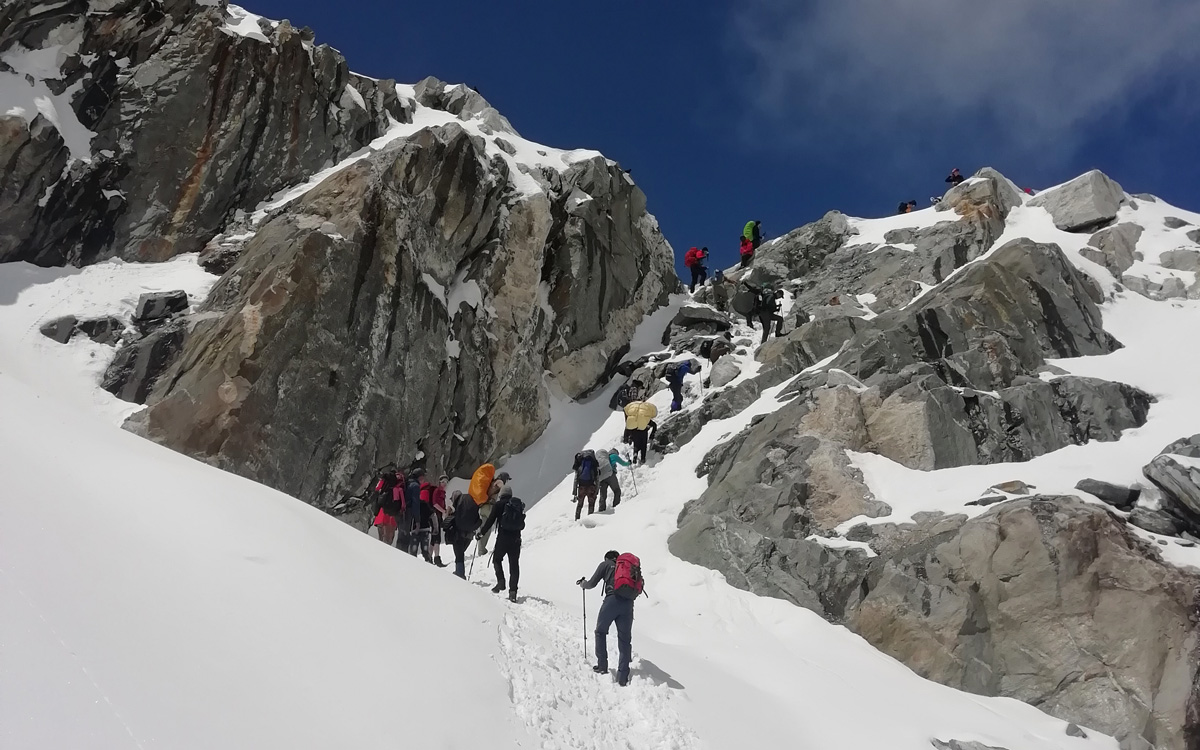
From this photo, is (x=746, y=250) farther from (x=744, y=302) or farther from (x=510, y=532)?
(x=510, y=532)

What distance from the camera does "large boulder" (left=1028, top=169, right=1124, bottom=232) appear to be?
28.5 meters

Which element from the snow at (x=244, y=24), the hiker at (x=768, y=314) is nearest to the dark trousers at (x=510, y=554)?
the hiker at (x=768, y=314)

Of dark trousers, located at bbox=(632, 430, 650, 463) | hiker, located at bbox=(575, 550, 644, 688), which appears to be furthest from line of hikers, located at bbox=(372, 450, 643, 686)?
dark trousers, located at bbox=(632, 430, 650, 463)

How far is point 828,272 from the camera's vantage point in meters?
33.7

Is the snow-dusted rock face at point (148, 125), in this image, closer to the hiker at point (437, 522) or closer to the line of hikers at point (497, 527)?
the line of hikers at point (497, 527)

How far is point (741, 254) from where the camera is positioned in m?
39.5

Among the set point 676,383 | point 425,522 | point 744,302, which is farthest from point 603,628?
point 744,302

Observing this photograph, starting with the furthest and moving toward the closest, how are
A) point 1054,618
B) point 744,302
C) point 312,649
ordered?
point 744,302, point 1054,618, point 312,649

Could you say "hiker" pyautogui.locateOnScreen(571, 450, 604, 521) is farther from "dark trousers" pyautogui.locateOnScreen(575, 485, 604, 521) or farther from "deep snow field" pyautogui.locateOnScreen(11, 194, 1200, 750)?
"deep snow field" pyautogui.locateOnScreen(11, 194, 1200, 750)

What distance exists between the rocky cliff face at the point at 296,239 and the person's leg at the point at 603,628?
13.2 m

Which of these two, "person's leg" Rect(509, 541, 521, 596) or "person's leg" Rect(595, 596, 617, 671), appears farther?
"person's leg" Rect(509, 541, 521, 596)

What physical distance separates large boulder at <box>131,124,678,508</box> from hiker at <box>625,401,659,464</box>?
5971 millimetres

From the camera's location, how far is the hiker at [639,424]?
23172 mm

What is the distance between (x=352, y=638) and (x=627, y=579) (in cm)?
396
